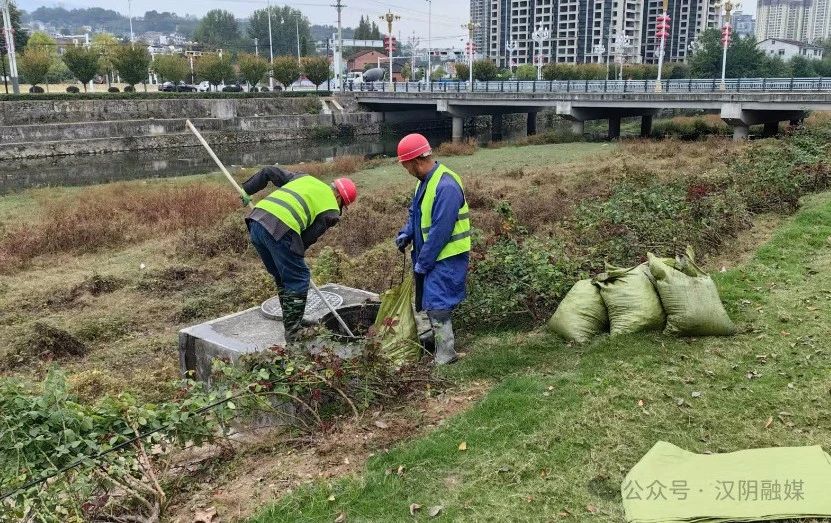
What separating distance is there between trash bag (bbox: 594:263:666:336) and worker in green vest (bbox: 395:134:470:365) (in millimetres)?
1076

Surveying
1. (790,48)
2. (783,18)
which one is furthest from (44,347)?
(783,18)

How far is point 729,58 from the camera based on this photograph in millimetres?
53938

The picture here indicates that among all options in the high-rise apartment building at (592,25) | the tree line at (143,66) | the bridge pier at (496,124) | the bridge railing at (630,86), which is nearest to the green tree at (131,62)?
the tree line at (143,66)

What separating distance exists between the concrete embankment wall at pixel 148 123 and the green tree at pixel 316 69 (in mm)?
7539

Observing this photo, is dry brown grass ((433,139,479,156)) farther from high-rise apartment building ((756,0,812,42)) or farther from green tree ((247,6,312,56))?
high-rise apartment building ((756,0,812,42))

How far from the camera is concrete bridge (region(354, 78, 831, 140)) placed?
25.0 metres

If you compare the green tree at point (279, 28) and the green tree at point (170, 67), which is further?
the green tree at point (279, 28)

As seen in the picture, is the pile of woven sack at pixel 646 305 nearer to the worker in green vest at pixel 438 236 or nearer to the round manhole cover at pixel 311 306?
the worker in green vest at pixel 438 236

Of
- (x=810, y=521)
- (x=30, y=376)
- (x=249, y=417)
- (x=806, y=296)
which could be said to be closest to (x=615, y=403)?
(x=810, y=521)

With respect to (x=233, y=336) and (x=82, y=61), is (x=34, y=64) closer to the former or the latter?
(x=82, y=61)

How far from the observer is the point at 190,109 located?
36.6m

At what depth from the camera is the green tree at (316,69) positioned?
4741cm

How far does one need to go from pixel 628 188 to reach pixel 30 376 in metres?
7.60

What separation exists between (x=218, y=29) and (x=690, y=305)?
10575cm
